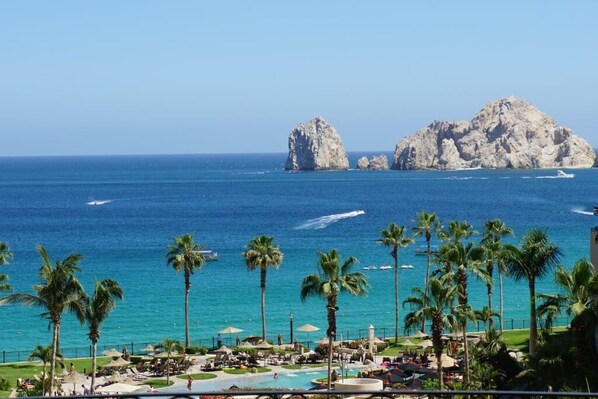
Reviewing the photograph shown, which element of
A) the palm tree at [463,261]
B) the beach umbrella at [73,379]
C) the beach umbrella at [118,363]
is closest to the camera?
the palm tree at [463,261]

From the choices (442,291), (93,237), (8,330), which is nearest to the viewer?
(442,291)

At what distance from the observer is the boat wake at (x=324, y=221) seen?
141538 millimetres

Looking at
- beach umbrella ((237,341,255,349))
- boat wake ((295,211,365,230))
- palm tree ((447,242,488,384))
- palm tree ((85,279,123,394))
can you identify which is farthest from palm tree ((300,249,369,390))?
boat wake ((295,211,365,230))

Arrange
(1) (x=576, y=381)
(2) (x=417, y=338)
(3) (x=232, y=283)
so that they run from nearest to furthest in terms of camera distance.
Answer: (1) (x=576, y=381)
(2) (x=417, y=338)
(3) (x=232, y=283)

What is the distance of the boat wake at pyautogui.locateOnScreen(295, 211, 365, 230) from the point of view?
142 metres

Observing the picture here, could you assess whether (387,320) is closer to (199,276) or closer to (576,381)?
(199,276)

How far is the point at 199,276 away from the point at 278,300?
15942mm

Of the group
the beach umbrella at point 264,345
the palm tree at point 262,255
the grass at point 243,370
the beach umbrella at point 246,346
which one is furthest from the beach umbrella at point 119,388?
the palm tree at point 262,255

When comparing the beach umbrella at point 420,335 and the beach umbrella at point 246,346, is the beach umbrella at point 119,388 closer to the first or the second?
the beach umbrella at point 246,346

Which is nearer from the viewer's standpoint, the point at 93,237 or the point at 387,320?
the point at 387,320

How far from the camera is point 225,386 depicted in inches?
1730

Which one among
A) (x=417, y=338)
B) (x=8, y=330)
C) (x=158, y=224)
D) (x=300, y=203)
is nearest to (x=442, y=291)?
(x=417, y=338)

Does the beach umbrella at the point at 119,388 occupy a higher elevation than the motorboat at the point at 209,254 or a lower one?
higher

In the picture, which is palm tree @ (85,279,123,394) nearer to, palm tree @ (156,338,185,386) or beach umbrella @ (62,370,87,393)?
beach umbrella @ (62,370,87,393)
